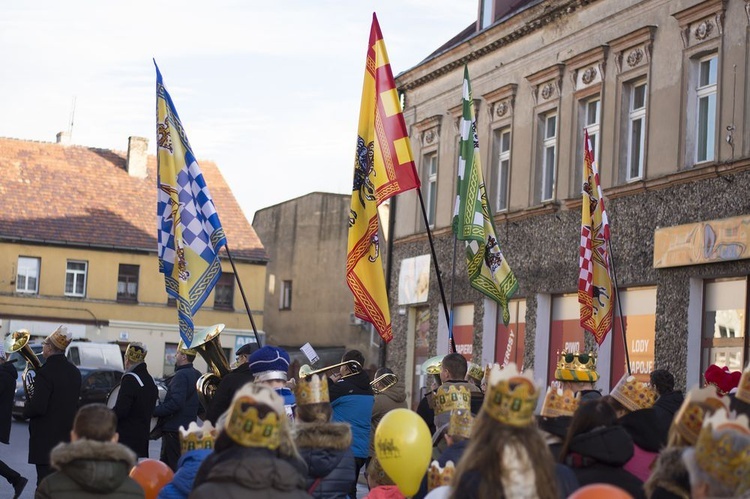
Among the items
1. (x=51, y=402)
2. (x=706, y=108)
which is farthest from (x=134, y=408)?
(x=706, y=108)

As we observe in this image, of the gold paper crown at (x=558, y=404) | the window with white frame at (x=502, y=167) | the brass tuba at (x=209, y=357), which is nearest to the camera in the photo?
the gold paper crown at (x=558, y=404)

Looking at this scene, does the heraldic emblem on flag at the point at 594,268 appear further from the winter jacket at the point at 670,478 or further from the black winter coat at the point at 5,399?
the winter jacket at the point at 670,478

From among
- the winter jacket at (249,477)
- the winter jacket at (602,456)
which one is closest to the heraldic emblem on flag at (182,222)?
the winter jacket at (602,456)

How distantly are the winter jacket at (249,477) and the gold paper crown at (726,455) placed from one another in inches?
68.3

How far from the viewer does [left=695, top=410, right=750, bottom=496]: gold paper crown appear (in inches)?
194

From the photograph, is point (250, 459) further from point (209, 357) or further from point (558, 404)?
point (209, 357)

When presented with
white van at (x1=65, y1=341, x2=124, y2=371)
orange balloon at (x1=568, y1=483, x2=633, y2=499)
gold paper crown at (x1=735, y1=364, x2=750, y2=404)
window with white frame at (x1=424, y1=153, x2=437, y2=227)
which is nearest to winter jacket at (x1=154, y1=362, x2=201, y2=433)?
gold paper crown at (x1=735, y1=364, x2=750, y2=404)

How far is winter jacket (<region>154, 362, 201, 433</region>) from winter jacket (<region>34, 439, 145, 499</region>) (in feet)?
21.9

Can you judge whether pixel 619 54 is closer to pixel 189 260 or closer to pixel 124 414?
pixel 189 260

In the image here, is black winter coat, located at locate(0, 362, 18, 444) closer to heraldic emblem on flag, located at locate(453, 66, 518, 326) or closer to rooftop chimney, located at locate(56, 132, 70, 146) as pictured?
heraldic emblem on flag, located at locate(453, 66, 518, 326)

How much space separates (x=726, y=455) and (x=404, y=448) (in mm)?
3416

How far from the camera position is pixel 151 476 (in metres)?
7.97

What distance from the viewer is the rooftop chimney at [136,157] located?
59.1 meters

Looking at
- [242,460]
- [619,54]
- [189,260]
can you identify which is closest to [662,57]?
[619,54]
